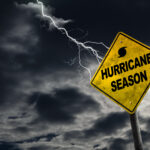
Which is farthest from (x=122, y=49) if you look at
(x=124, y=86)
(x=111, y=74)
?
(x=124, y=86)

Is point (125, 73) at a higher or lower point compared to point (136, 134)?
higher

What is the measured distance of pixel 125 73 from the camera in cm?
321

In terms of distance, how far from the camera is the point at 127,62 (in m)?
3.26

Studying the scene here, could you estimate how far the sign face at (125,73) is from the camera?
3.03 metres

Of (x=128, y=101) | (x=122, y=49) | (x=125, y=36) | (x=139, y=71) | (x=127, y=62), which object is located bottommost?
(x=128, y=101)

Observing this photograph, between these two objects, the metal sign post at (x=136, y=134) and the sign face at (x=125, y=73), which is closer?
the metal sign post at (x=136, y=134)

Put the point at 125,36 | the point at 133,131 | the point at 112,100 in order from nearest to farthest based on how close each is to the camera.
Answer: the point at 133,131 → the point at 112,100 → the point at 125,36

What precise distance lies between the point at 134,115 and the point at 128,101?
1.03ft

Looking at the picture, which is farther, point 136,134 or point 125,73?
point 125,73

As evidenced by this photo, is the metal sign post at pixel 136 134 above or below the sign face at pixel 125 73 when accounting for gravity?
below

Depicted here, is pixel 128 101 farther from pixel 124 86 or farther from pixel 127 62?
pixel 127 62

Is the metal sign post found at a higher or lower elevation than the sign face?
lower

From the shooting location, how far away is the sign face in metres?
3.03

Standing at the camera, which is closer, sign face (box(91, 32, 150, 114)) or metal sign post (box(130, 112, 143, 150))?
metal sign post (box(130, 112, 143, 150))
